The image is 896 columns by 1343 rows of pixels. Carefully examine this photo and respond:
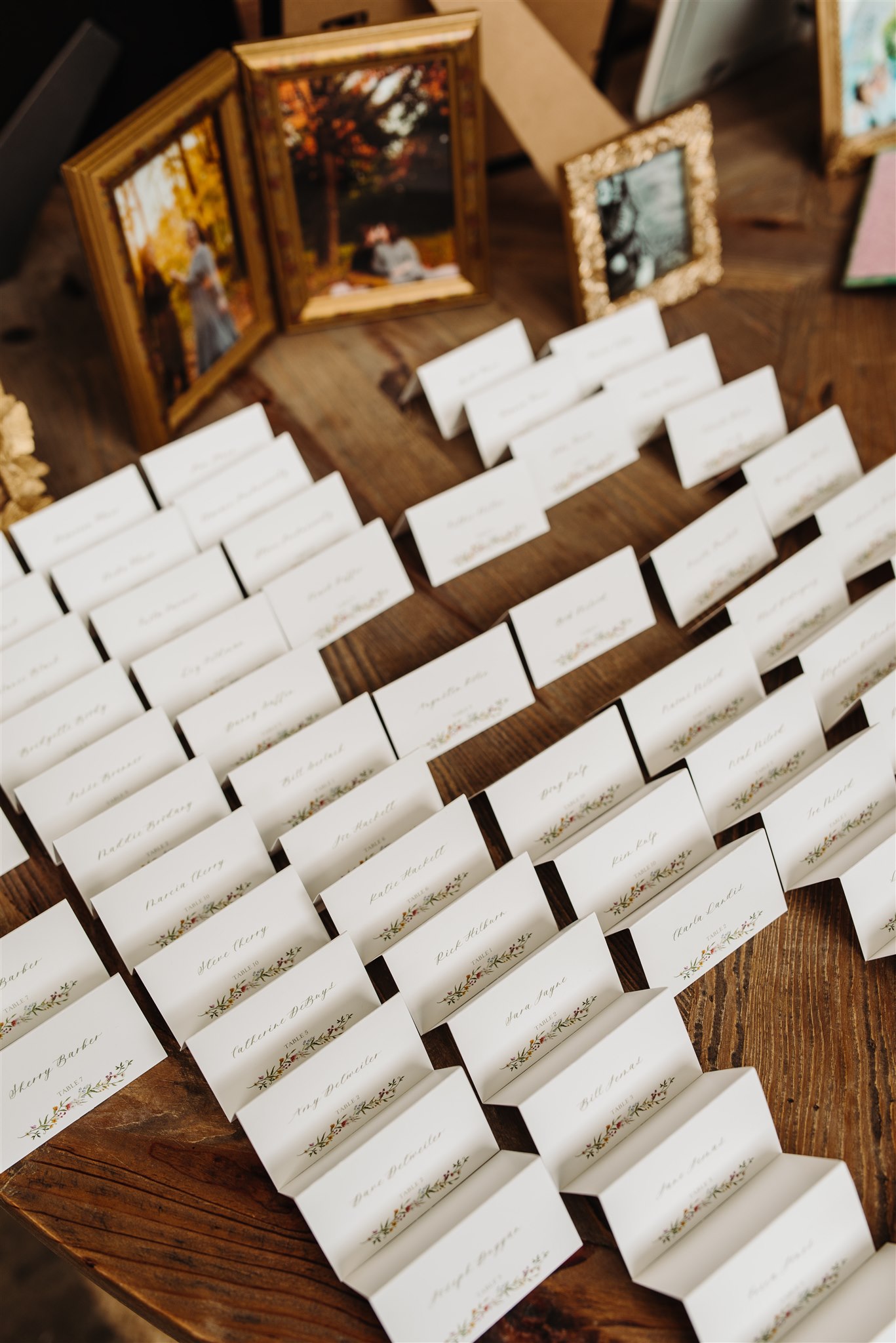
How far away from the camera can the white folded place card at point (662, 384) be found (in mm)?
Answer: 1354

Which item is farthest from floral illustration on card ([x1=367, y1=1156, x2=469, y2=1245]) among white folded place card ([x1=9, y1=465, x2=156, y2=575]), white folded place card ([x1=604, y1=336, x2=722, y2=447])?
white folded place card ([x1=604, y1=336, x2=722, y2=447])

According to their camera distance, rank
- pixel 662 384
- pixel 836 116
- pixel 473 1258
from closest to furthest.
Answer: pixel 473 1258
pixel 662 384
pixel 836 116

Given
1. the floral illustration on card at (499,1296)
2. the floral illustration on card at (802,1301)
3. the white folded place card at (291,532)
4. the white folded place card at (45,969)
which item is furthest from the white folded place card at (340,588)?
the floral illustration on card at (802,1301)

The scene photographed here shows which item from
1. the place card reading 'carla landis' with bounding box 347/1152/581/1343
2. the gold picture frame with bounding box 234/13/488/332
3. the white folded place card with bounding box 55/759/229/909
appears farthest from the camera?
the gold picture frame with bounding box 234/13/488/332

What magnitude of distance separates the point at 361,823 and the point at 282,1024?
194mm

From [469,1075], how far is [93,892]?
0.37 metres

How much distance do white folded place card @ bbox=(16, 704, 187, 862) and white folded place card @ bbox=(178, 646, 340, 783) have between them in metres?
0.03

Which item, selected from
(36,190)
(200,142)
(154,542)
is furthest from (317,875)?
(36,190)

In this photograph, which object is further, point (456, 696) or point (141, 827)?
point (456, 696)

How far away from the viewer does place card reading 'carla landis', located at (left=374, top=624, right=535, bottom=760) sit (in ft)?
3.57

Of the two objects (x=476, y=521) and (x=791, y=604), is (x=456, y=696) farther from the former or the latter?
(x=791, y=604)

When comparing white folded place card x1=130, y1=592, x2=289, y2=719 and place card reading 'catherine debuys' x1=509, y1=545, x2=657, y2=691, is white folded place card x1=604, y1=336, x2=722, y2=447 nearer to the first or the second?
place card reading 'catherine debuys' x1=509, y1=545, x2=657, y2=691

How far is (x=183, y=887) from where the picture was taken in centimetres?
96

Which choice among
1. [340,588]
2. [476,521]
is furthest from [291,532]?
[476,521]
